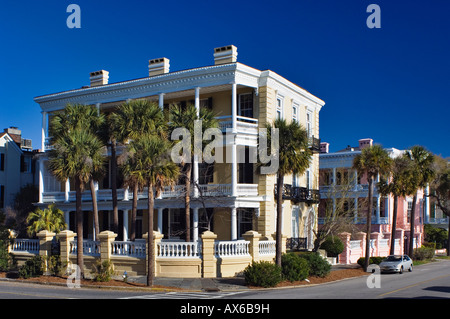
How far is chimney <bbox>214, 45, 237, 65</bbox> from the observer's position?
118 feet

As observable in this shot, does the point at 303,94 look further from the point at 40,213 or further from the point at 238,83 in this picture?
the point at 40,213

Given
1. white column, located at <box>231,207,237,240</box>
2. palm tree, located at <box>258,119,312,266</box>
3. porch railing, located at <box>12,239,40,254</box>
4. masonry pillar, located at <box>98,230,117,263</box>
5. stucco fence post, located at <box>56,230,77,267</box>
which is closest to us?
palm tree, located at <box>258,119,312,266</box>

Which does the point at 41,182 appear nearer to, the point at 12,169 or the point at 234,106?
the point at 12,169

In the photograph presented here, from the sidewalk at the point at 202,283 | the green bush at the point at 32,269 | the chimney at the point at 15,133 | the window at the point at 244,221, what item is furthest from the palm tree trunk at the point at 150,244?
the chimney at the point at 15,133

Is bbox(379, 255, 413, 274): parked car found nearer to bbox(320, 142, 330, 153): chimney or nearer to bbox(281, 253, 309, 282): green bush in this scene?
bbox(281, 253, 309, 282): green bush

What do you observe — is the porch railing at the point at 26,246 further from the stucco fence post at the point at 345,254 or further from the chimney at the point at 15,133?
the chimney at the point at 15,133

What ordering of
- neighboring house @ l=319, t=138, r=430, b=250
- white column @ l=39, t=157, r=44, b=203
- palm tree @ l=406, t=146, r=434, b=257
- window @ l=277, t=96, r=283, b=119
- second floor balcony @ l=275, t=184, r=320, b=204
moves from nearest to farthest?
window @ l=277, t=96, r=283, b=119 < second floor balcony @ l=275, t=184, r=320, b=204 < white column @ l=39, t=157, r=44, b=203 < palm tree @ l=406, t=146, r=434, b=257 < neighboring house @ l=319, t=138, r=430, b=250

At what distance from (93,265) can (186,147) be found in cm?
821

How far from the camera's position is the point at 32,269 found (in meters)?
29.3

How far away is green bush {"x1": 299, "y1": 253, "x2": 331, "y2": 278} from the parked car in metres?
6.50

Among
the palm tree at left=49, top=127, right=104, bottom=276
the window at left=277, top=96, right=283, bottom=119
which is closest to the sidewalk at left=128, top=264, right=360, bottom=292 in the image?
the palm tree at left=49, top=127, right=104, bottom=276

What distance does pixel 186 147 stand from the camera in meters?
29.1

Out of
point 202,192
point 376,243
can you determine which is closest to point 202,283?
point 202,192
